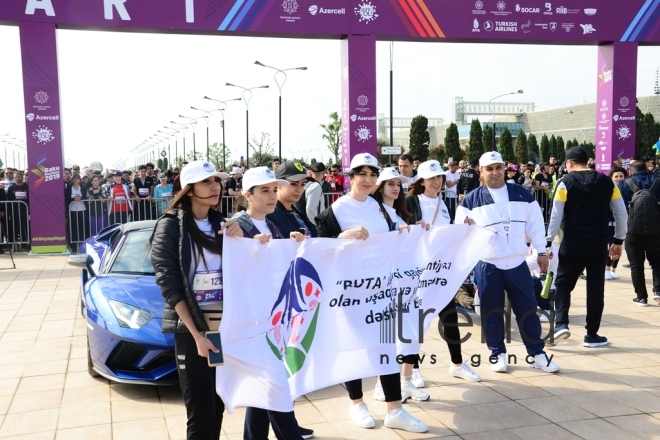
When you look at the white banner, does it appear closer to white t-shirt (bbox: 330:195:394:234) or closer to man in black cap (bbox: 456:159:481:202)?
white t-shirt (bbox: 330:195:394:234)

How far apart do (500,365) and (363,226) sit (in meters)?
2.13

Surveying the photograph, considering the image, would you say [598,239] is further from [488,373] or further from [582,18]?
[582,18]

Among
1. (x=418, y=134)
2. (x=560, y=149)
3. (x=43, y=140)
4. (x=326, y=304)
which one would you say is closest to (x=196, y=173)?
(x=326, y=304)

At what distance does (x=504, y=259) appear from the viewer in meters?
5.82

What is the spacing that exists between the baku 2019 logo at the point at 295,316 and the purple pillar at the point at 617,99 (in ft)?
55.2

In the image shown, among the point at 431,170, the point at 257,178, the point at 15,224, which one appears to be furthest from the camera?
the point at 15,224

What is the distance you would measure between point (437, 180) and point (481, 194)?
543mm

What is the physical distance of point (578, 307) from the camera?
8734 millimetres

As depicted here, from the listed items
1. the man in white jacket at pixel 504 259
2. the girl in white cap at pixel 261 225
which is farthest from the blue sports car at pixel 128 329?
the man in white jacket at pixel 504 259

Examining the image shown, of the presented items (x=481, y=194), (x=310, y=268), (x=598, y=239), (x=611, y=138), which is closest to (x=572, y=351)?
(x=598, y=239)

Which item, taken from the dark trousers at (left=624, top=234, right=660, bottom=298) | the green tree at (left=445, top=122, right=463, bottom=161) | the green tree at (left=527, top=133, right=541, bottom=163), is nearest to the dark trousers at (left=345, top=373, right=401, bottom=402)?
the dark trousers at (left=624, top=234, right=660, bottom=298)

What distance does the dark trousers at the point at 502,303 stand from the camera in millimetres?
Result: 5820

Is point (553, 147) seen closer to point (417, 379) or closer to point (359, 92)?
point (359, 92)

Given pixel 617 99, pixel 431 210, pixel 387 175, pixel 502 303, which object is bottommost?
pixel 502 303
